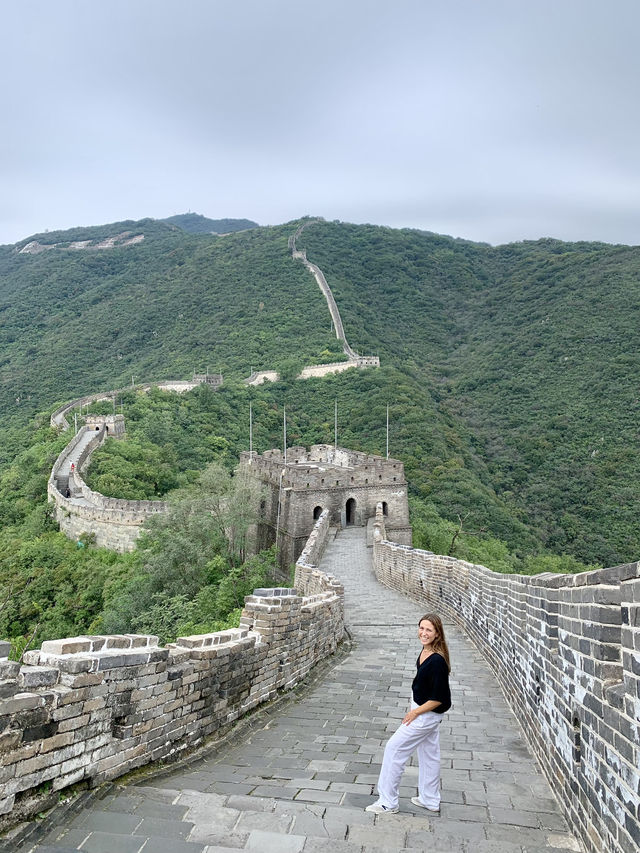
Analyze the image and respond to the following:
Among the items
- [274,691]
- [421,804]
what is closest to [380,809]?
[421,804]

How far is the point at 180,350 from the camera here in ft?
240

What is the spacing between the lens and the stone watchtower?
24719mm

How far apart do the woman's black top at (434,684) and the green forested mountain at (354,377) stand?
34.9ft

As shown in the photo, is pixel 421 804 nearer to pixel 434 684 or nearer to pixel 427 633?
pixel 434 684

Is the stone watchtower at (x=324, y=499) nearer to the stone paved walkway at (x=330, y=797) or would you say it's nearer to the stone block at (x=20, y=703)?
the stone paved walkway at (x=330, y=797)

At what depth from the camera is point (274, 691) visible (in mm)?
6938

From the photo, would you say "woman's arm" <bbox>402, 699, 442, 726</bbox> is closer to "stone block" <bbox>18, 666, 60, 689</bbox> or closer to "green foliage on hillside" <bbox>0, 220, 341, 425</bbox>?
"stone block" <bbox>18, 666, 60, 689</bbox>

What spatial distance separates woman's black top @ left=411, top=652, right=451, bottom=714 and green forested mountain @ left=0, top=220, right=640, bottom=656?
1063 cm

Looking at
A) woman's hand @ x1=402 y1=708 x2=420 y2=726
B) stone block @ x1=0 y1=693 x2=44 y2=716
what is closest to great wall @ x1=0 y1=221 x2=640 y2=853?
stone block @ x1=0 y1=693 x2=44 y2=716

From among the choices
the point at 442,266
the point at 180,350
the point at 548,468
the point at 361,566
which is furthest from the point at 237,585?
the point at 442,266

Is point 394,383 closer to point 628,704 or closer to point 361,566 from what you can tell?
point 361,566

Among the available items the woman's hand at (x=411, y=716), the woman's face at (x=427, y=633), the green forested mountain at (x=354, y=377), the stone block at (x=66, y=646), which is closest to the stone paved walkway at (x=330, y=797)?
the woman's hand at (x=411, y=716)

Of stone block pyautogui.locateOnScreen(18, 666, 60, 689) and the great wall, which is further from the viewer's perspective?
stone block pyautogui.locateOnScreen(18, 666, 60, 689)

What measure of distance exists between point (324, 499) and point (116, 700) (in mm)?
21065
